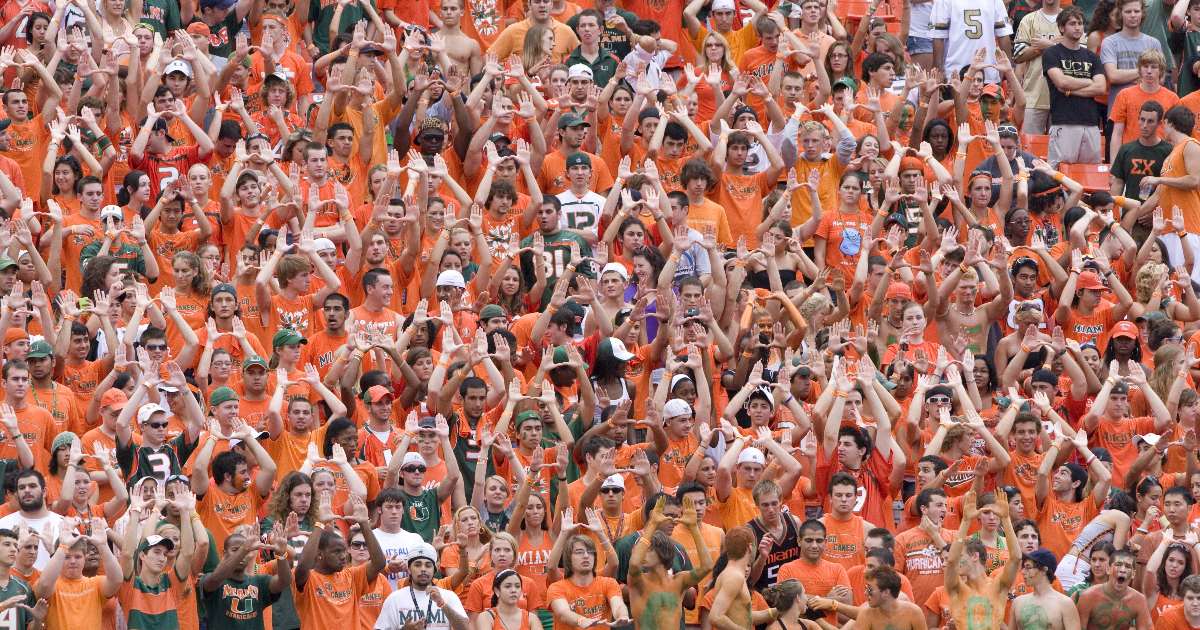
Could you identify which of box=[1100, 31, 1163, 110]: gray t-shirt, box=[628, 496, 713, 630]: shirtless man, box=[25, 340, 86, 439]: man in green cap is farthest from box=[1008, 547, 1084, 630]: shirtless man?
box=[1100, 31, 1163, 110]: gray t-shirt

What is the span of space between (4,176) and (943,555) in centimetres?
741

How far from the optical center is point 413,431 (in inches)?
543

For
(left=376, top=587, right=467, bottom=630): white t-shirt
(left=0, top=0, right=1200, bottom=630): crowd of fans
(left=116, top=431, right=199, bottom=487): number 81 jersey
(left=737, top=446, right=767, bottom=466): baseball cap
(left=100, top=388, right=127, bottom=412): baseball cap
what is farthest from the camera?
(left=737, top=446, right=767, bottom=466): baseball cap

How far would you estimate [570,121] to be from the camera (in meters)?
17.2

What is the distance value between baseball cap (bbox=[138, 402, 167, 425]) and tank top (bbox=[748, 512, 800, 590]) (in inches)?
152

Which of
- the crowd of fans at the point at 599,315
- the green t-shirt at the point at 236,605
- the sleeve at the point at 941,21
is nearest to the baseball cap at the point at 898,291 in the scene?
the crowd of fans at the point at 599,315

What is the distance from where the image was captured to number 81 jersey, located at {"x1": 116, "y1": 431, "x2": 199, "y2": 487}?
13.5m

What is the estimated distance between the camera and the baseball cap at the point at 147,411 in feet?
44.3

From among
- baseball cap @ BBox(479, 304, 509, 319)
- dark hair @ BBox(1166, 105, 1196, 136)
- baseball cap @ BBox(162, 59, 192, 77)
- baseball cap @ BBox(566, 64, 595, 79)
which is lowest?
baseball cap @ BBox(479, 304, 509, 319)

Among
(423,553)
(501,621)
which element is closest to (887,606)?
(501,621)

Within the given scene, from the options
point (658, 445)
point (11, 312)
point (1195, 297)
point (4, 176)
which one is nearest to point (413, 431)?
point (658, 445)

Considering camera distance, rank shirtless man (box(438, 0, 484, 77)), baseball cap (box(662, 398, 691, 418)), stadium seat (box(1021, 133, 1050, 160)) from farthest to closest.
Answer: stadium seat (box(1021, 133, 1050, 160)), shirtless man (box(438, 0, 484, 77)), baseball cap (box(662, 398, 691, 418))

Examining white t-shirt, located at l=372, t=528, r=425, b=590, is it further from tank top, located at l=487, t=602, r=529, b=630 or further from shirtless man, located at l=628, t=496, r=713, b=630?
shirtless man, located at l=628, t=496, r=713, b=630

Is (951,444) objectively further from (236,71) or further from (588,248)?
(236,71)
